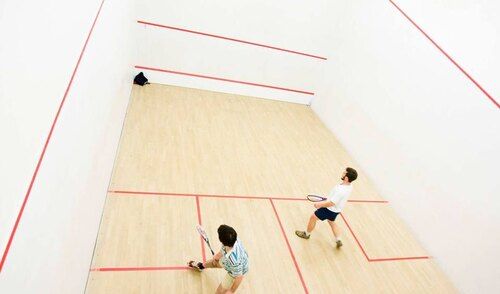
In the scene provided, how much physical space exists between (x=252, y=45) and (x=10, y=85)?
511 cm

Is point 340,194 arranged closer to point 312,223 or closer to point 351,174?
point 351,174

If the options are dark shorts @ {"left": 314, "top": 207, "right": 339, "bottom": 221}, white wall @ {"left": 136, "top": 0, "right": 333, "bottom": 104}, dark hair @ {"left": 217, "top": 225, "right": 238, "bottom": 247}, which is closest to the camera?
dark hair @ {"left": 217, "top": 225, "right": 238, "bottom": 247}

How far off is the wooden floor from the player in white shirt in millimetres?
124

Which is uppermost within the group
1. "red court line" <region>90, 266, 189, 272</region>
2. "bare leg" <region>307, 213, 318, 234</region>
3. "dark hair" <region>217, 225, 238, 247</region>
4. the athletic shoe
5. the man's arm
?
"dark hair" <region>217, 225, 238, 247</region>

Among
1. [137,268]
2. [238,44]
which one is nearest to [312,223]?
[137,268]

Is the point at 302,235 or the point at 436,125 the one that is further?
the point at 436,125

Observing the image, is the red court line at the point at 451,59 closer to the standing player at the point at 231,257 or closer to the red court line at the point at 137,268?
the standing player at the point at 231,257

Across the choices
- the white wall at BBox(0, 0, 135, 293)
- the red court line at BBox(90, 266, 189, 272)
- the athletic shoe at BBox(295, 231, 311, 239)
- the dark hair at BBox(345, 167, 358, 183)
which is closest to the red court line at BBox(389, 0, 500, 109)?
the dark hair at BBox(345, 167, 358, 183)

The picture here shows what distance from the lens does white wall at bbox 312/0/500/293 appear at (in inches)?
124

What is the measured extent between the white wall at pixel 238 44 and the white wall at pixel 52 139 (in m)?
2.82

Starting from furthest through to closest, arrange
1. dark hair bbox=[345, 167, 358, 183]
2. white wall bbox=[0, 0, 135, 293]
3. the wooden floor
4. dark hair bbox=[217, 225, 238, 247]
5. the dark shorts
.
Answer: the dark shorts, dark hair bbox=[345, 167, 358, 183], the wooden floor, dark hair bbox=[217, 225, 238, 247], white wall bbox=[0, 0, 135, 293]

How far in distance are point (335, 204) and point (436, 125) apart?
1.66 meters

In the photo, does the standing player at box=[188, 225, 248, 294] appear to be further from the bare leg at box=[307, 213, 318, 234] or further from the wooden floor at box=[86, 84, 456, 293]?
the bare leg at box=[307, 213, 318, 234]

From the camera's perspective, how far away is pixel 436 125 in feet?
12.2
